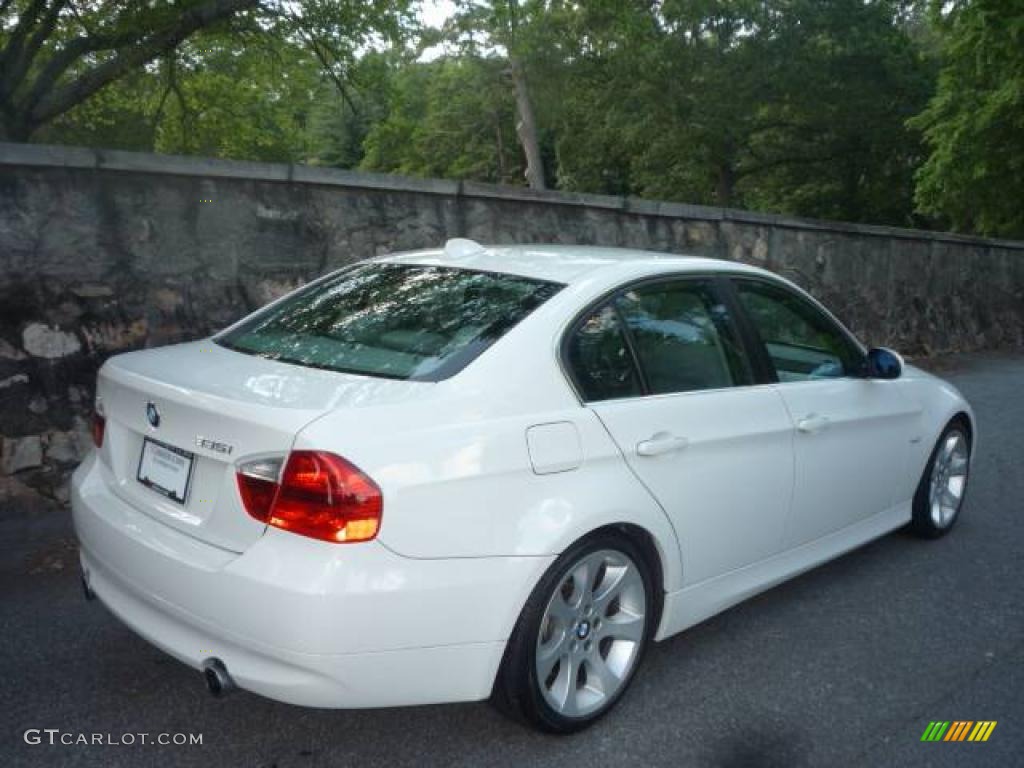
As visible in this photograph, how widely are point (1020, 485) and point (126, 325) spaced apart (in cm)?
579

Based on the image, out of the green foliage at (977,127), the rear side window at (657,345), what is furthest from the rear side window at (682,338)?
the green foliage at (977,127)

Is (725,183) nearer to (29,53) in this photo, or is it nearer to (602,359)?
(29,53)

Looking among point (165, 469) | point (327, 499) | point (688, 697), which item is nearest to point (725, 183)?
point (688, 697)

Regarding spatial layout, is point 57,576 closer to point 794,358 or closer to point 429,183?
point 794,358

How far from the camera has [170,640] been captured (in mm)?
2639

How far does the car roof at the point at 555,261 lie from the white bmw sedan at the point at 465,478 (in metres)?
0.02

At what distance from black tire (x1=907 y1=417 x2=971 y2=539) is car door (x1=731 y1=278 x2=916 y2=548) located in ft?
1.21

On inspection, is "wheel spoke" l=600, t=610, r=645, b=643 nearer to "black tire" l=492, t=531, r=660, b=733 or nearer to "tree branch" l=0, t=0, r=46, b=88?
"black tire" l=492, t=531, r=660, b=733

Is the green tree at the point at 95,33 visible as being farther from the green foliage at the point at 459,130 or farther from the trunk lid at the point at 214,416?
the green foliage at the point at 459,130

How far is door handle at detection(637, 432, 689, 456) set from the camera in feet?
9.91

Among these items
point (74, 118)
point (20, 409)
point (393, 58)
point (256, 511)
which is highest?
point (393, 58)

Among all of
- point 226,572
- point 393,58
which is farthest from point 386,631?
point 393,58

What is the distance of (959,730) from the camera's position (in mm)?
3020

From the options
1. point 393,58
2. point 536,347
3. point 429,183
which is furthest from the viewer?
point 393,58
